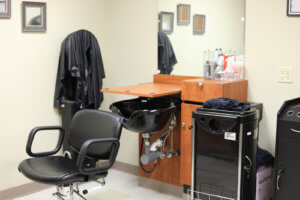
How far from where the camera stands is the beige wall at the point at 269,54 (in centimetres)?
310

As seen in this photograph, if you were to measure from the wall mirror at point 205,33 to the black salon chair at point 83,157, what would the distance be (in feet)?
3.61

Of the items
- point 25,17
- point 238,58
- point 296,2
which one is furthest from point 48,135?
point 296,2

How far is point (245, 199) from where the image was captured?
2805 millimetres

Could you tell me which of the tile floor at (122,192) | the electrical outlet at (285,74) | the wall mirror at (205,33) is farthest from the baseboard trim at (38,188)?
the electrical outlet at (285,74)

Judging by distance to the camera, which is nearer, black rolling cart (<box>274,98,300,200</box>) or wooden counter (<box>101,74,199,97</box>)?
black rolling cart (<box>274,98,300,200</box>)

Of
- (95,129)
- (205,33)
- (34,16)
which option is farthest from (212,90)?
(34,16)

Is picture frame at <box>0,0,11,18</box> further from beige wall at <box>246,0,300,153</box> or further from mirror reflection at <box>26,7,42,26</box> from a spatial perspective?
beige wall at <box>246,0,300,153</box>

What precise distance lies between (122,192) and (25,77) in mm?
1371

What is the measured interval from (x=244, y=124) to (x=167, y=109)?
774 mm

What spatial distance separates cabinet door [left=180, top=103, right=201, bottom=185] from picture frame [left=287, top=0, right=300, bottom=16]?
1.02 meters

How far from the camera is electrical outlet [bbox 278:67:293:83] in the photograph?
10.2 ft

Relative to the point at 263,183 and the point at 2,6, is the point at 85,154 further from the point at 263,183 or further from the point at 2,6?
the point at 2,6

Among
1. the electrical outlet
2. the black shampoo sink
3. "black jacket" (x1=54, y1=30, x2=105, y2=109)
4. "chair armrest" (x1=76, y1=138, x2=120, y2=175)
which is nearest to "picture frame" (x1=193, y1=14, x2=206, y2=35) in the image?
the black shampoo sink

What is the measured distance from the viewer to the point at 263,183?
311cm
